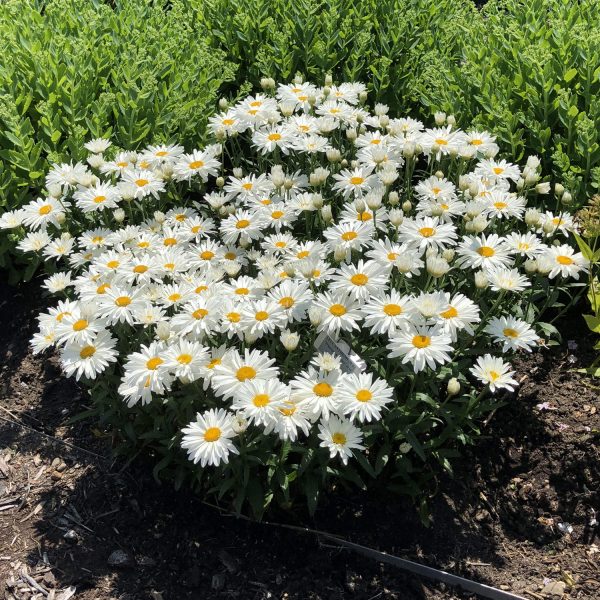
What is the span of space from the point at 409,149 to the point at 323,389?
1290mm

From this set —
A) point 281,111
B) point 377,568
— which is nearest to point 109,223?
point 281,111

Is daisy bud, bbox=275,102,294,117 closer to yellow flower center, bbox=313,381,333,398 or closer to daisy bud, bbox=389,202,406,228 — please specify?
daisy bud, bbox=389,202,406,228

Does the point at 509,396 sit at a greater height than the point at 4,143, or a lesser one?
lesser

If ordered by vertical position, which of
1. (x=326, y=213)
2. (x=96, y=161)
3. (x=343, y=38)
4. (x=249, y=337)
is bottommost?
(x=249, y=337)

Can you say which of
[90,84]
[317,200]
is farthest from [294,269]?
[90,84]

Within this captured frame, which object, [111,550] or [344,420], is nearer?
[344,420]

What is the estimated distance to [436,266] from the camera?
267cm

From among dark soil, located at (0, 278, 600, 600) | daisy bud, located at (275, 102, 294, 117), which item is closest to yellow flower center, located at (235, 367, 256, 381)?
dark soil, located at (0, 278, 600, 600)

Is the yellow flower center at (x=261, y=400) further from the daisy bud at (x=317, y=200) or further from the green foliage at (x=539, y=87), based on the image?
the green foliage at (x=539, y=87)

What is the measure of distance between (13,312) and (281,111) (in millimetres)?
1744

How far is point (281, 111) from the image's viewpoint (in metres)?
3.86

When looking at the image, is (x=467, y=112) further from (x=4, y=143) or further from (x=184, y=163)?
(x=4, y=143)

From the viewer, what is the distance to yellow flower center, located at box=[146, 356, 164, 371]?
2580 mm

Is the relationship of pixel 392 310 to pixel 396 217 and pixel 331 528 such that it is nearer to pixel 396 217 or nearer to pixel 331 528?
pixel 396 217
